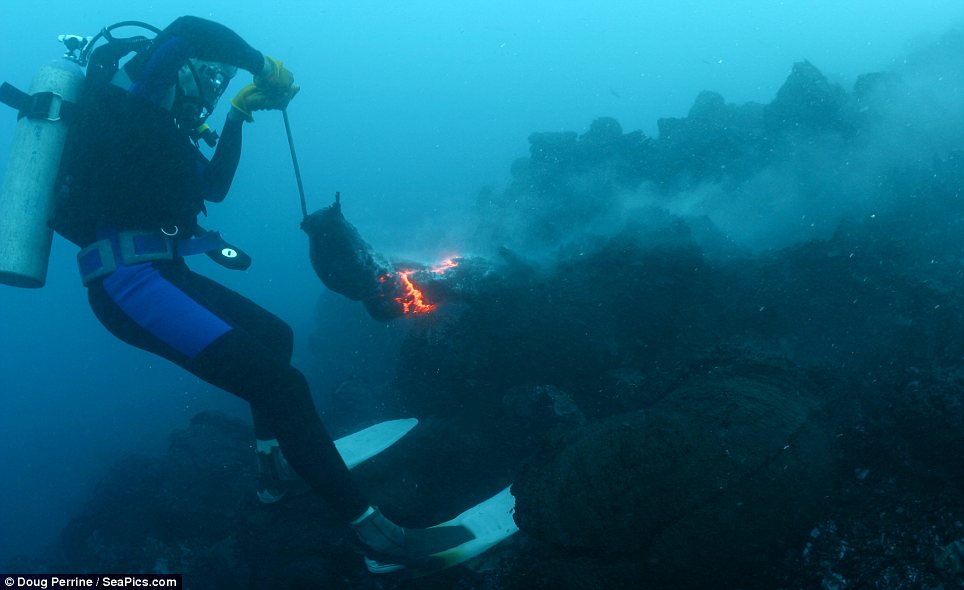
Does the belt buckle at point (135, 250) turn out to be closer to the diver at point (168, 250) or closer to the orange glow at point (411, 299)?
the diver at point (168, 250)

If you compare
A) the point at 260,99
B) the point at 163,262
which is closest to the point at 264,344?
the point at 163,262

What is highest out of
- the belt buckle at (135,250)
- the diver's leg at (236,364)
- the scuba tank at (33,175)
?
the scuba tank at (33,175)

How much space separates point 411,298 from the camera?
16.8ft

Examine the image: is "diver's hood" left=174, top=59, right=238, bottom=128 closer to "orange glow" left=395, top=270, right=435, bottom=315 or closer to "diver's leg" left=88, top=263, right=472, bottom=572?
"diver's leg" left=88, top=263, right=472, bottom=572

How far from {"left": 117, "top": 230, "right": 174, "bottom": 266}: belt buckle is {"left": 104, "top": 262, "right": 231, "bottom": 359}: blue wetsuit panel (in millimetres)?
56

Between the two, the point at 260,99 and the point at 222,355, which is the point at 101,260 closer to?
the point at 222,355

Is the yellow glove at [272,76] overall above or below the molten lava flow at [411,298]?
above

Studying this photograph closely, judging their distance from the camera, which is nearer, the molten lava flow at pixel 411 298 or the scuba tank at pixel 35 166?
the scuba tank at pixel 35 166

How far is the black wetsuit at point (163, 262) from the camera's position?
294cm

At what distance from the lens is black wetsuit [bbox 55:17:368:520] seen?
9.64 ft

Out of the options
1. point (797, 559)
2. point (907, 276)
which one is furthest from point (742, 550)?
point (907, 276)

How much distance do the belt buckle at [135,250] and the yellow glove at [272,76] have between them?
1660 millimetres

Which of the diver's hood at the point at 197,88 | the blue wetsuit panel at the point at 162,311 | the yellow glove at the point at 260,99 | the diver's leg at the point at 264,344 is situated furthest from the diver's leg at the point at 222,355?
the yellow glove at the point at 260,99

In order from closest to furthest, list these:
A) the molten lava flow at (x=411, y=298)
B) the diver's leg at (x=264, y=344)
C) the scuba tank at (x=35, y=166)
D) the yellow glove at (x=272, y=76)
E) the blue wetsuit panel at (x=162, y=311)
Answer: the blue wetsuit panel at (x=162, y=311), the scuba tank at (x=35, y=166), the diver's leg at (x=264, y=344), the yellow glove at (x=272, y=76), the molten lava flow at (x=411, y=298)
